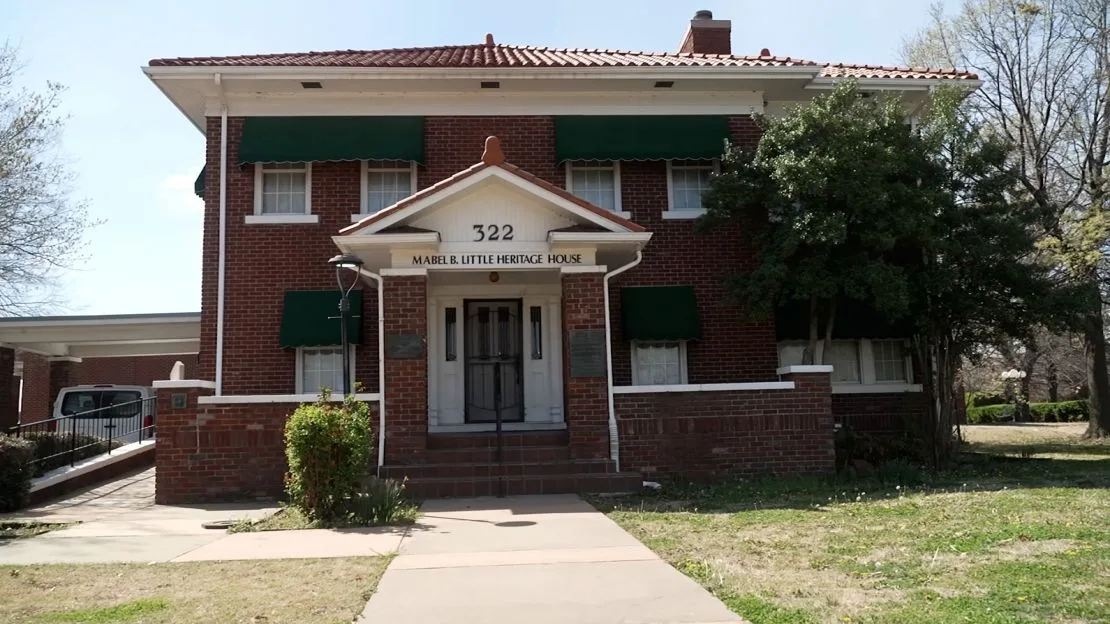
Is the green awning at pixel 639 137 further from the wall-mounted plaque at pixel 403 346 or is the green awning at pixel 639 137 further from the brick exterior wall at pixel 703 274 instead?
the wall-mounted plaque at pixel 403 346

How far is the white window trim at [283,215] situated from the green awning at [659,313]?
5.40 meters

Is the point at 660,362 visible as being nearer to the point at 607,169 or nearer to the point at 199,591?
the point at 607,169

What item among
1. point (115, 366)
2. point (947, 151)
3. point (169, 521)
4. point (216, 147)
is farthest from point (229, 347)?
point (115, 366)

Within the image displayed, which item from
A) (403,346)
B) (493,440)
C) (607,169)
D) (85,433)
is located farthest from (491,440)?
(85,433)

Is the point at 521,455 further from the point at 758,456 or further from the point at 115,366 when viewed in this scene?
the point at 115,366

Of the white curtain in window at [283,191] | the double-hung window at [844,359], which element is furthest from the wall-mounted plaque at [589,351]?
the white curtain in window at [283,191]

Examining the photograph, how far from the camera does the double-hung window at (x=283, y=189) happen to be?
1455 cm

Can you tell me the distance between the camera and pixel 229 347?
1405 cm

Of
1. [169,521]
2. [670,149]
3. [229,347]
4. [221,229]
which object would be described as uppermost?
[670,149]

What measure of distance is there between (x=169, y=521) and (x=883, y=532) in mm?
7917

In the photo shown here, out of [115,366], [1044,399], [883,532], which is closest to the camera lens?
[883,532]

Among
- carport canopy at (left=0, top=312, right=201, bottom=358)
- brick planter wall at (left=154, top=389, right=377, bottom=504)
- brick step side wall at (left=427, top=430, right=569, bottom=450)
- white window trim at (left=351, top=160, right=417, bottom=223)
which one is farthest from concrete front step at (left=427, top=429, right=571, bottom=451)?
carport canopy at (left=0, top=312, right=201, bottom=358)

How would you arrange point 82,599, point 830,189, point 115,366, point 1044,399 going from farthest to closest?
point 1044,399
point 115,366
point 830,189
point 82,599

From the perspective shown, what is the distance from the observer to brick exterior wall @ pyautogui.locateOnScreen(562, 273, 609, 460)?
38.8 ft
